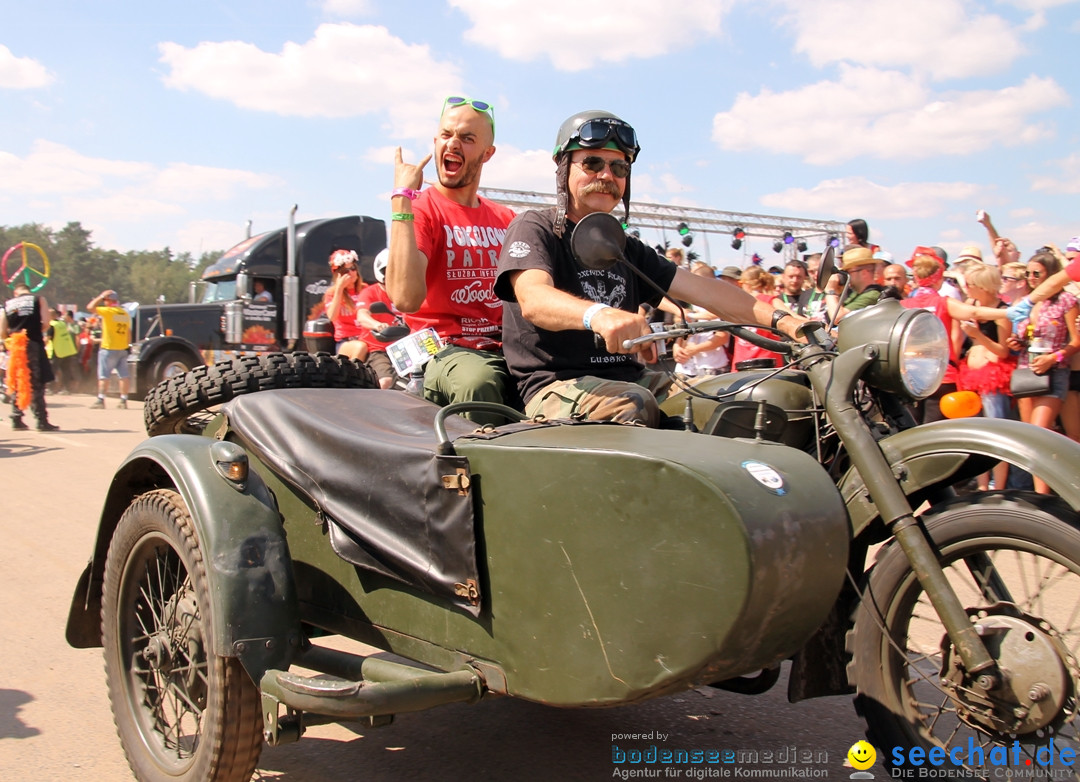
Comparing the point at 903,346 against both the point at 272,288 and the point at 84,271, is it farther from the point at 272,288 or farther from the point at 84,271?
the point at 84,271

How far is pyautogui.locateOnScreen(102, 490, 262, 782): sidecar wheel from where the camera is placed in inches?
98.0

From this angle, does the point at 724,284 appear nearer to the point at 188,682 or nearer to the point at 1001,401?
the point at 188,682

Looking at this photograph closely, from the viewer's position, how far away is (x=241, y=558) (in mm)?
2502

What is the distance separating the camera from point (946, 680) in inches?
87.7

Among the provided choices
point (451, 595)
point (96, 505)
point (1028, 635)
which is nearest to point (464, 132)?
point (451, 595)

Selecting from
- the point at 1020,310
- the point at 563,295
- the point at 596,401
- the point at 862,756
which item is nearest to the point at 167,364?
the point at 1020,310

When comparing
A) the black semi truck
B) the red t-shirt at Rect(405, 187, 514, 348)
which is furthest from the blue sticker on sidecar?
the black semi truck

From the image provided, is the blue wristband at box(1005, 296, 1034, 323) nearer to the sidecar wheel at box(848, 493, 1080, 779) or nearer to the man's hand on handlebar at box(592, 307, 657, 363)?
the sidecar wheel at box(848, 493, 1080, 779)

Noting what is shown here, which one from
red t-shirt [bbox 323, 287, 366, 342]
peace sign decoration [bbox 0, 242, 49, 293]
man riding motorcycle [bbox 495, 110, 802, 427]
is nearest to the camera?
man riding motorcycle [bbox 495, 110, 802, 427]

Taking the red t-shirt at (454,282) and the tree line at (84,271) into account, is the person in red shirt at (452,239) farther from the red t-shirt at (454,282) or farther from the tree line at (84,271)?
the tree line at (84,271)

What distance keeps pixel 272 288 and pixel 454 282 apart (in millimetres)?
11985

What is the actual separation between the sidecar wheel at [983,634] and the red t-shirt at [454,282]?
79.9 inches

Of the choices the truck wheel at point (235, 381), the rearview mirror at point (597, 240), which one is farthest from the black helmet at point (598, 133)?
the truck wheel at point (235, 381)

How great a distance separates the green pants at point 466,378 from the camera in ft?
10.1
